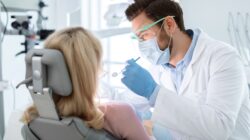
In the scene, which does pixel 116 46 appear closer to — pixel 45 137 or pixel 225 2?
pixel 225 2

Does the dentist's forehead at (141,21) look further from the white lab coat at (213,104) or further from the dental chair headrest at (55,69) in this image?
the dental chair headrest at (55,69)

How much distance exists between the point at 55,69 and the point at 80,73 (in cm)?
13

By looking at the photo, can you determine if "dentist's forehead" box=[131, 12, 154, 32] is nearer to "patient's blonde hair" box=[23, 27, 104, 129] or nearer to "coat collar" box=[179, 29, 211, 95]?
"coat collar" box=[179, 29, 211, 95]

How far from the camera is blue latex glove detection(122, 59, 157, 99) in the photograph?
4.14 feet

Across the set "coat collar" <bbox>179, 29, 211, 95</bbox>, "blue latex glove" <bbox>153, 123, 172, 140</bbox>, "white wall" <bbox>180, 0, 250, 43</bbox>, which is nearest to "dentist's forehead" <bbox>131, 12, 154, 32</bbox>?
"coat collar" <bbox>179, 29, 211, 95</bbox>

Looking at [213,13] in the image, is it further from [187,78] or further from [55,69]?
[55,69]

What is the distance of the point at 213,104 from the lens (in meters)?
1.27

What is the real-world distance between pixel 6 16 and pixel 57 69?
61.0 inches

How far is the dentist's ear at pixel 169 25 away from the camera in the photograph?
1452 mm

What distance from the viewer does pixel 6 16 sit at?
7.58 feet

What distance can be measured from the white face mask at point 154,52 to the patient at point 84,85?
1.30ft

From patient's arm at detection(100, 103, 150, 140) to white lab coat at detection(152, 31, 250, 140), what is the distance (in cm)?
12

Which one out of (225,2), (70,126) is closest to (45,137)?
(70,126)

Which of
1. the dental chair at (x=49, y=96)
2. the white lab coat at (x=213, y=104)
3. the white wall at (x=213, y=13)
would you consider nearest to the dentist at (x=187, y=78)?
the white lab coat at (x=213, y=104)
